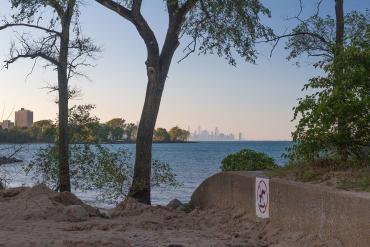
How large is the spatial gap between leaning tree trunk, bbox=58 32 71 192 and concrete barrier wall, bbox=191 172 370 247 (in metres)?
7.66

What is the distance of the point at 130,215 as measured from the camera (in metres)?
12.2

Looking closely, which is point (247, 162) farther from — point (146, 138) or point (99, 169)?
point (99, 169)

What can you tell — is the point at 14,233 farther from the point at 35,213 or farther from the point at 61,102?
the point at 61,102

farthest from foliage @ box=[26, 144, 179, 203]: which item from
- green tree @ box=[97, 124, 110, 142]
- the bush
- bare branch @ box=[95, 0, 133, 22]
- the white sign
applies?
the white sign

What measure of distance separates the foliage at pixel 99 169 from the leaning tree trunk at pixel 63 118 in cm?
73

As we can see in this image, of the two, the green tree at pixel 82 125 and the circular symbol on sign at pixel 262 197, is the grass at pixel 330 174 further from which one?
the green tree at pixel 82 125

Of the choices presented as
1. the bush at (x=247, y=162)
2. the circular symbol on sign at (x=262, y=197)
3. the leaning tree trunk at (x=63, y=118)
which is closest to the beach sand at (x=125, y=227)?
the circular symbol on sign at (x=262, y=197)

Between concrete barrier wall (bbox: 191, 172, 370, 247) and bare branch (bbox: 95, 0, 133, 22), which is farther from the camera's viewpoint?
bare branch (bbox: 95, 0, 133, 22)

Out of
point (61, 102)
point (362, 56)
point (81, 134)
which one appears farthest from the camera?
point (81, 134)

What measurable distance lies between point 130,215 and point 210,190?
6.41 feet

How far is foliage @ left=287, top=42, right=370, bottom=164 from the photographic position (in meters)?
9.88

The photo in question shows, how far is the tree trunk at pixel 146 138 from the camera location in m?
14.9

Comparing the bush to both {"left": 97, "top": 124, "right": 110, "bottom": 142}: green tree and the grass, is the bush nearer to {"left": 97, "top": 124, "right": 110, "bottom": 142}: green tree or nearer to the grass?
the grass

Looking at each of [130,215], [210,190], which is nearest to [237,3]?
[210,190]
